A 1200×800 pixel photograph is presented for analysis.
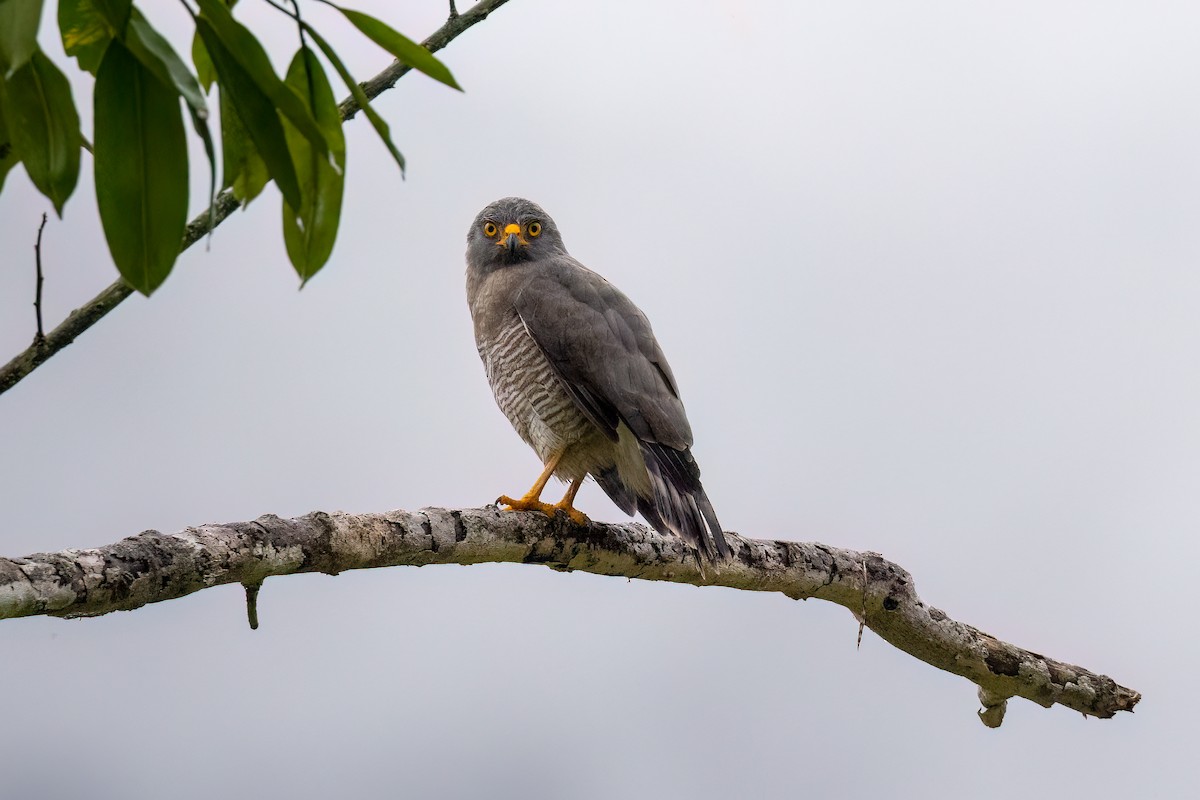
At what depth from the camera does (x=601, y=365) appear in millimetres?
3711

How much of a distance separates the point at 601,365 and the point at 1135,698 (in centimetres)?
215

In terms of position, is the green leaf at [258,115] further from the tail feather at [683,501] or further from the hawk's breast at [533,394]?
the hawk's breast at [533,394]

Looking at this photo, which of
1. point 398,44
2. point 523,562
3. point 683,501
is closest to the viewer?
point 398,44

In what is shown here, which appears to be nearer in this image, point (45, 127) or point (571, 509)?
point (45, 127)

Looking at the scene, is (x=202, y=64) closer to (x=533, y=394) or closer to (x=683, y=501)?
(x=683, y=501)

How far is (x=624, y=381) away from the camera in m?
3.70

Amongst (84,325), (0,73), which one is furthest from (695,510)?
(0,73)

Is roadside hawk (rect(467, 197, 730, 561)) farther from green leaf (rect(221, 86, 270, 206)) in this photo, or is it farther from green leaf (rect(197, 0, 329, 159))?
green leaf (rect(197, 0, 329, 159))

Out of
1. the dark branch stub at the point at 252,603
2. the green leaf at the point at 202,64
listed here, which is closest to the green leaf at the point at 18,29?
the green leaf at the point at 202,64

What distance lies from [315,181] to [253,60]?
0.66ft

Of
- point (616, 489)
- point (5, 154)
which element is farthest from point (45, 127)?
point (616, 489)

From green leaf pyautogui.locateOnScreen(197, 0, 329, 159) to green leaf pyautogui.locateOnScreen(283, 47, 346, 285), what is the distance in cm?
13

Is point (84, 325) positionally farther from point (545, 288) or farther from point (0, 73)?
point (545, 288)

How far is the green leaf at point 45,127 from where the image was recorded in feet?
4.36
